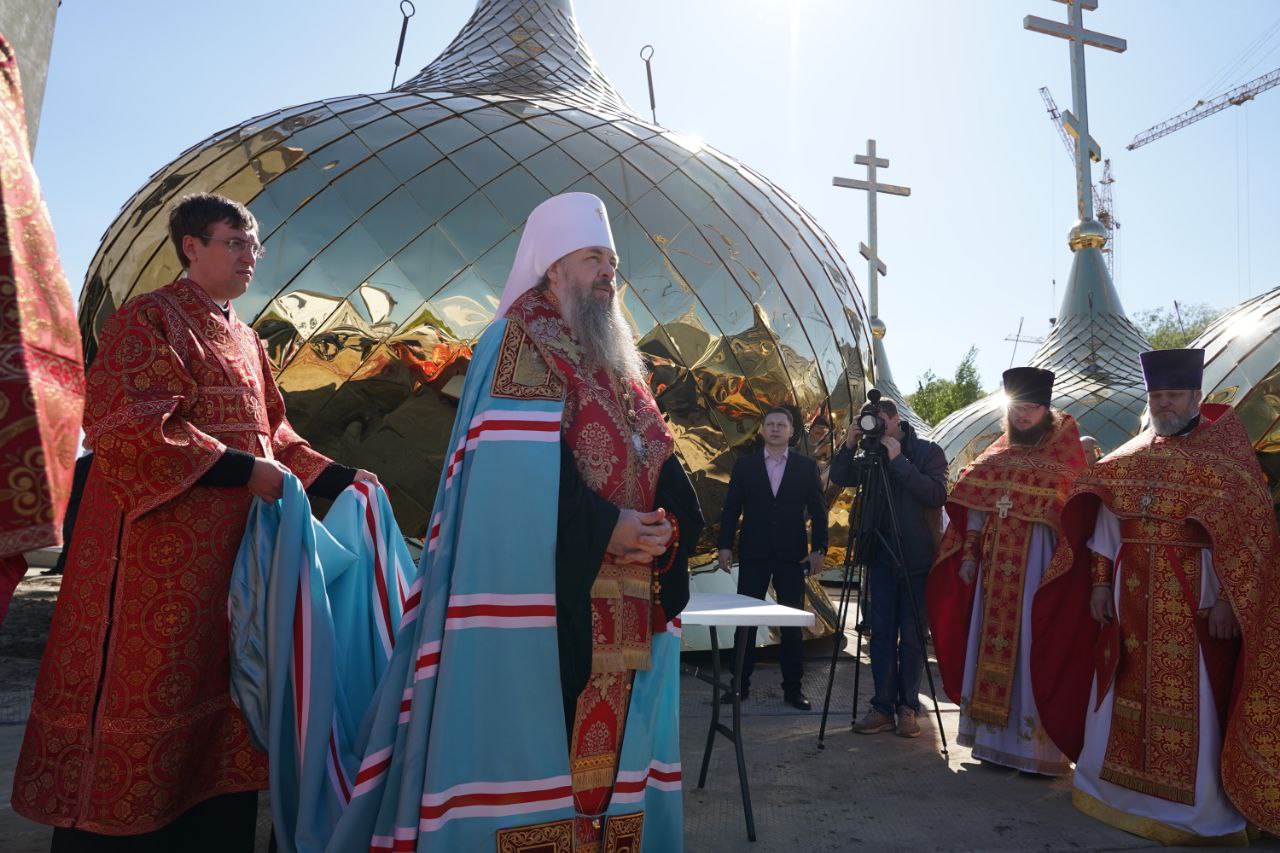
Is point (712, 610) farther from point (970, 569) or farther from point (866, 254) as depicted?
point (866, 254)

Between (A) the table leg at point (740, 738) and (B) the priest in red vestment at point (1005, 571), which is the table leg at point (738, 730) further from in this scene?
(B) the priest in red vestment at point (1005, 571)

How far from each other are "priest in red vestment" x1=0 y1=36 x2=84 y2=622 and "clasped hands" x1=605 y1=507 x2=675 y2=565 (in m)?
1.29

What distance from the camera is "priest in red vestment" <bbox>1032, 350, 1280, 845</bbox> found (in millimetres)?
3352

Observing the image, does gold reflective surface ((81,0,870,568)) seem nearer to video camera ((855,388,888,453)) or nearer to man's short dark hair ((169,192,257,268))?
video camera ((855,388,888,453))

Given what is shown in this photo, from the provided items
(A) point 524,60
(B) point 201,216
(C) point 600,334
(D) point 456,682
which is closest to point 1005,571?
(C) point 600,334

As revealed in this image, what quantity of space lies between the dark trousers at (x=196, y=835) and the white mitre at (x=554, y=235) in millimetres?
1743

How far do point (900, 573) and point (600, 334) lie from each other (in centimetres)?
285

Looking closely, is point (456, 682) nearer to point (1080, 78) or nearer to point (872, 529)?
point (872, 529)

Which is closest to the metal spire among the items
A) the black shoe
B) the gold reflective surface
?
the gold reflective surface

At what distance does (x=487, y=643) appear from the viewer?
2170 mm

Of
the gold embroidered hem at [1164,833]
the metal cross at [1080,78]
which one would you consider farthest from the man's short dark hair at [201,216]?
the metal cross at [1080,78]

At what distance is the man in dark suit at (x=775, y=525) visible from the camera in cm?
543

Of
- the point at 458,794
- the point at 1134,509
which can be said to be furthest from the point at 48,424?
the point at 1134,509

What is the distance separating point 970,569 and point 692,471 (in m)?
2.12
